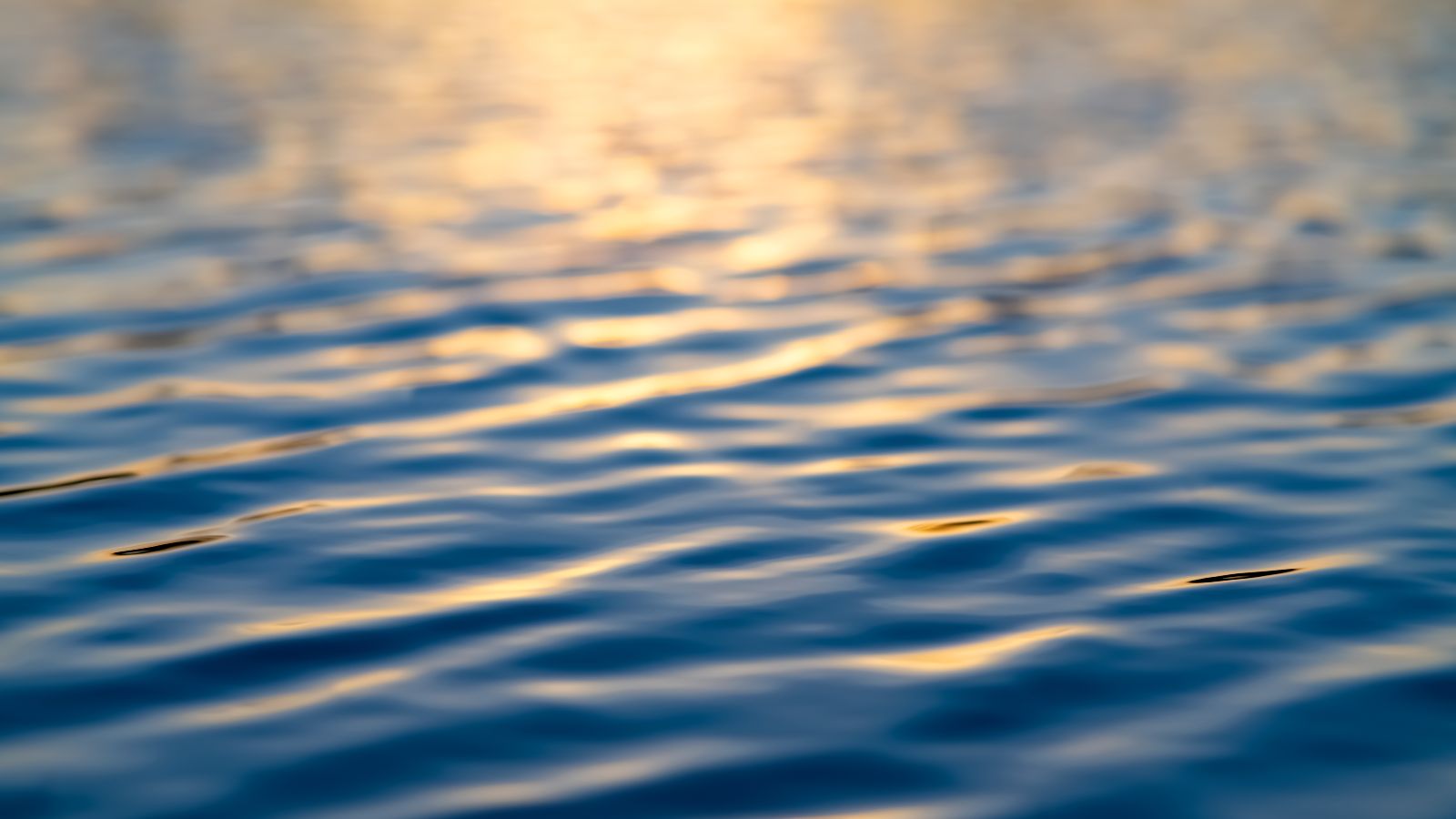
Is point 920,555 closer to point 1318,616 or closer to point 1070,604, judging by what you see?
point 1070,604

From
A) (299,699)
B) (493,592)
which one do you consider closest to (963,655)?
(493,592)

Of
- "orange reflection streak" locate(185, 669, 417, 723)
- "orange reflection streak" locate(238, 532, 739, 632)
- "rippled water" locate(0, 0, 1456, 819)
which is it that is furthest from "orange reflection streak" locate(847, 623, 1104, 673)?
"orange reflection streak" locate(185, 669, 417, 723)

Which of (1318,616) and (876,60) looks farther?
(876,60)

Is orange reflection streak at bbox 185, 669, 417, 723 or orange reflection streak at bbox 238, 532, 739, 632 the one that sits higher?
orange reflection streak at bbox 238, 532, 739, 632

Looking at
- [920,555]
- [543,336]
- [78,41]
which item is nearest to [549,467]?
Answer: [920,555]

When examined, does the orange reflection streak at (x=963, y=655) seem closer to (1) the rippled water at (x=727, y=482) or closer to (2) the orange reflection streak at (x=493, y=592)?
(1) the rippled water at (x=727, y=482)

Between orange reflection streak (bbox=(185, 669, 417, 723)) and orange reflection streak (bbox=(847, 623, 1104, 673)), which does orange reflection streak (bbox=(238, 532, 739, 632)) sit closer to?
orange reflection streak (bbox=(185, 669, 417, 723))

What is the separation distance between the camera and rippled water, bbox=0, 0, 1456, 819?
8.54 ft

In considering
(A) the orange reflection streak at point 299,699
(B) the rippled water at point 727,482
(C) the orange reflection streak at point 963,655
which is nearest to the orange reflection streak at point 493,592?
(B) the rippled water at point 727,482

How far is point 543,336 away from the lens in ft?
17.9

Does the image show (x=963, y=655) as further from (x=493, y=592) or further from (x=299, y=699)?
(x=299, y=699)

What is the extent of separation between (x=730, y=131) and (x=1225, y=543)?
293 inches

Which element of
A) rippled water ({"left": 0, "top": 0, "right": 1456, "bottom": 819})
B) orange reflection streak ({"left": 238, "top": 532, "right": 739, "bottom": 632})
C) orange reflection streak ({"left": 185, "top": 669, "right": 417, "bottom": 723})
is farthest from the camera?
orange reflection streak ({"left": 238, "top": 532, "right": 739, "bottom": 632})

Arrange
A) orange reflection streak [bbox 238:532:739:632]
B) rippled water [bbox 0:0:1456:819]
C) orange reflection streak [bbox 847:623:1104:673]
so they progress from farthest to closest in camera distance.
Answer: orange reflection streak [bbox 238:532:739:632]
orange reflection streak [bbox 847:623:1104:673]
rippled water [bbox 0:0:1456:819]
